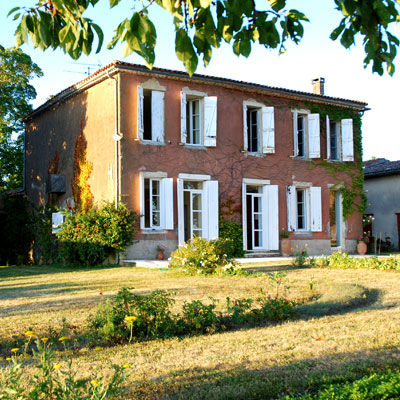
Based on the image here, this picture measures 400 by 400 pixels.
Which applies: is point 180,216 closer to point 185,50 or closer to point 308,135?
point 308,135

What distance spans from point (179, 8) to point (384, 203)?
66.7 ft

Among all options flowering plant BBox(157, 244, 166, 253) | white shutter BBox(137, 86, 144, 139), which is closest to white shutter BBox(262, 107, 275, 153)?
white shutter BBox(137, 86, 144, 139)

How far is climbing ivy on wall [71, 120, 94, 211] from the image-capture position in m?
15.8

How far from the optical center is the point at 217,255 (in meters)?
10.4

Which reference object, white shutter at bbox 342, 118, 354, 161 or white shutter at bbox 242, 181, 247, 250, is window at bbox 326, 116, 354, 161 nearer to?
white shutter at bbox 342, 118, 354, 161

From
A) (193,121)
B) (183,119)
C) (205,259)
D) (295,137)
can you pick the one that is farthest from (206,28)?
(295,137)

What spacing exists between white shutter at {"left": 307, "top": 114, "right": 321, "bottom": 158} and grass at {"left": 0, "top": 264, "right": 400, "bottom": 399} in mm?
10260

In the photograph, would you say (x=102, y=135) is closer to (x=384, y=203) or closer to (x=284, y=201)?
(x=284, y=201)

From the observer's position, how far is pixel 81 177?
1612 centimetres

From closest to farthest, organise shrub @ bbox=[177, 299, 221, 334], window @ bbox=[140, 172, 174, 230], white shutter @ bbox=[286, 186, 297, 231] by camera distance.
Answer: shrub @ bbox=[177, 299, 221, 334] → window @ bbox=[140, 172, 174, 230] → white shutter @ bbox=[286, 186, 297, 231]

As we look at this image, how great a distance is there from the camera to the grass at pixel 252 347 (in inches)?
136

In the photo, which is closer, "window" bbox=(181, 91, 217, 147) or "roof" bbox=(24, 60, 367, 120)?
"roof" bbox=(24, 60, 367, 120)

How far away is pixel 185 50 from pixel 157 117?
12.4m

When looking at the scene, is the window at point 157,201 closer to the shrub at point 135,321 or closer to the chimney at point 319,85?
the chimney at point 319,85
